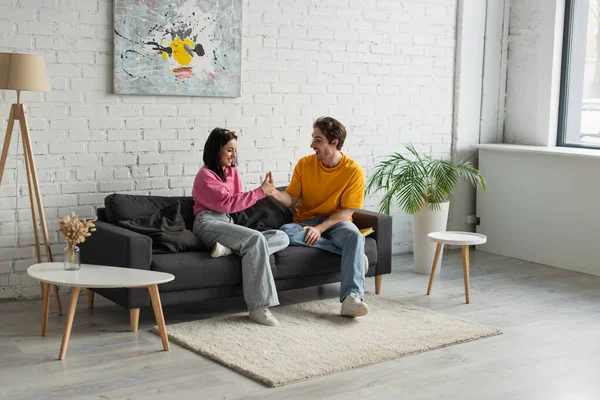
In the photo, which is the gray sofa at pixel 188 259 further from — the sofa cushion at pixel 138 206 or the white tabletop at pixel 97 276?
the white tabletop at pixel 97 276

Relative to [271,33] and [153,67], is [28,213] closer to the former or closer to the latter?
[153,67]

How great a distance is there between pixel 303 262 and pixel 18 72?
1924 millimetres

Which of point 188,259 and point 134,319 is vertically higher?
point 188,259

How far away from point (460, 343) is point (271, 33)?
261 centimetres

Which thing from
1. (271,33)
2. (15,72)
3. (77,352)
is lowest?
(77,352)

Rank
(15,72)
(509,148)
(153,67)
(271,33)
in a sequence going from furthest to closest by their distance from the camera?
1. (509,148)
2. (271,33)
3. (153,67)
4. (15,72)

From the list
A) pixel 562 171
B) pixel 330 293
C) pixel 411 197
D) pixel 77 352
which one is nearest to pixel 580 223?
pixel 562 171

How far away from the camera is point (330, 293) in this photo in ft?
17.5

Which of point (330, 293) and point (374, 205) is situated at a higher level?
point (374, 205)

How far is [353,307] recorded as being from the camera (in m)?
4.64

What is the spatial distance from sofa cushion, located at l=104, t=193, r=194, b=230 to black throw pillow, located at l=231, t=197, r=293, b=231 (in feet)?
1.00

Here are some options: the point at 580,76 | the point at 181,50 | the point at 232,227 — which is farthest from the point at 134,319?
the point at 580,76

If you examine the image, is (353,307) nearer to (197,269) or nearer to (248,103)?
(197,269)

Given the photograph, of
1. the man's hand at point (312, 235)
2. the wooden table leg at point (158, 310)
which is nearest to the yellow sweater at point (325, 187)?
the man's hand at point (312, 235)
